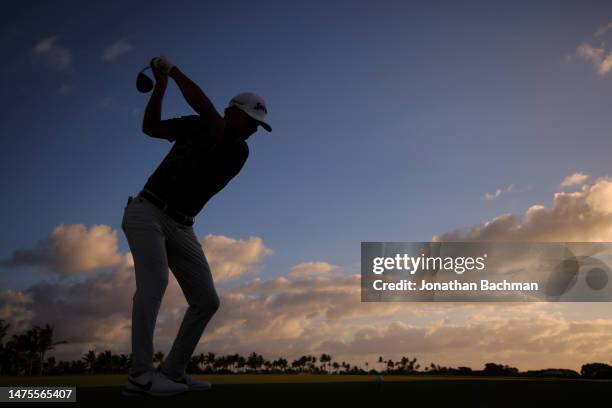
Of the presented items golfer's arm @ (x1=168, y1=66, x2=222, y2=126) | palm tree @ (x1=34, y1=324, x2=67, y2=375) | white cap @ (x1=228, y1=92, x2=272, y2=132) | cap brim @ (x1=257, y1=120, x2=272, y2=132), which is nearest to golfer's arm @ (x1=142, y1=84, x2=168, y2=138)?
golfer's arm @ (x1=168, y1=66, x2=222, y2=126)

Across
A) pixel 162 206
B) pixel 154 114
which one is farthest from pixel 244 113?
pixel 162 206

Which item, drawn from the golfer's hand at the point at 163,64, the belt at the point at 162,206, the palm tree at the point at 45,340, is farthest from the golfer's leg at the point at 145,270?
the palm tree at the point at 45,340

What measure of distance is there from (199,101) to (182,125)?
69cm

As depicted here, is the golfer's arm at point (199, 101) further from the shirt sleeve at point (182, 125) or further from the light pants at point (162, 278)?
the light pants at point (162, 278)

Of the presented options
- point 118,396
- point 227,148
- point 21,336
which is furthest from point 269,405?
point 21,336

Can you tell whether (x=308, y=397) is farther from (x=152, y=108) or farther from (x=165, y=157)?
(x=152, y=108)

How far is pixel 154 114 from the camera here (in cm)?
643

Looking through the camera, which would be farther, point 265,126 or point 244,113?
point 265,126

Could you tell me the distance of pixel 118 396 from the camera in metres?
5.83

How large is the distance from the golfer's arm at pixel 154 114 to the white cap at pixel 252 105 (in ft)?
2.81

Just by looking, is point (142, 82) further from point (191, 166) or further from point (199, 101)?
point (191, 166)

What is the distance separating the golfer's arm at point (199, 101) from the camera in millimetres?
5910

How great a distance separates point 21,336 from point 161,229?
128056 mm

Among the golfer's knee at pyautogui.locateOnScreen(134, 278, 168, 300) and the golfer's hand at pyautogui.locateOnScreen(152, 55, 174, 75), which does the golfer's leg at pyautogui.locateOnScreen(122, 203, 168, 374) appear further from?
the golfer's hand at pyautogui.locateOnScreen(152, 55, 174, 75)
